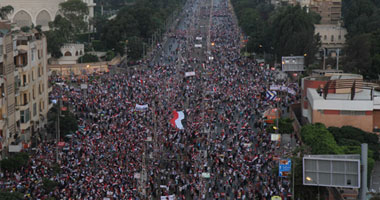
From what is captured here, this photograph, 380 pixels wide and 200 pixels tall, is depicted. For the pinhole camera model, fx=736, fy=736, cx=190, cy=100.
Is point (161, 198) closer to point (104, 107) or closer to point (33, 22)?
point (104, 107)

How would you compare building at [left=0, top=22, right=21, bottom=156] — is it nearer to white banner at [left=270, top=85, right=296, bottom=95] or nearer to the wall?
the wall

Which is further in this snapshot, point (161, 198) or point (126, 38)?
point (126, 38)

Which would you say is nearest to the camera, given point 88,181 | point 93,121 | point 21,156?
point 88,181

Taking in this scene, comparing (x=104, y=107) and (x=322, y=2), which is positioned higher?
(x=322, y=2)

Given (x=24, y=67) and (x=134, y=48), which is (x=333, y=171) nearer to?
(x=24, y=67)

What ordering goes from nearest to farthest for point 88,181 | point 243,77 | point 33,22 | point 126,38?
point 88,181 → point 243,77 → point 126,38 → point 33,22

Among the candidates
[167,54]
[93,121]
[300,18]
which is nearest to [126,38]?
[167,54]

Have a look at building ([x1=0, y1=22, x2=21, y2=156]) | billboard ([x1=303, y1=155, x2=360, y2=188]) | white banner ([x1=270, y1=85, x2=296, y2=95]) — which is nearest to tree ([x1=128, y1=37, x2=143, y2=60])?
white banner ([x1=270, y1=85, x2=296, y2=95])

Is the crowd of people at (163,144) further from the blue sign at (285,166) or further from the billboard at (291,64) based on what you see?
the billboard at (291,64)

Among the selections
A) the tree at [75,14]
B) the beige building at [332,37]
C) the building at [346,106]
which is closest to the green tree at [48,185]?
the building at [346,106]
